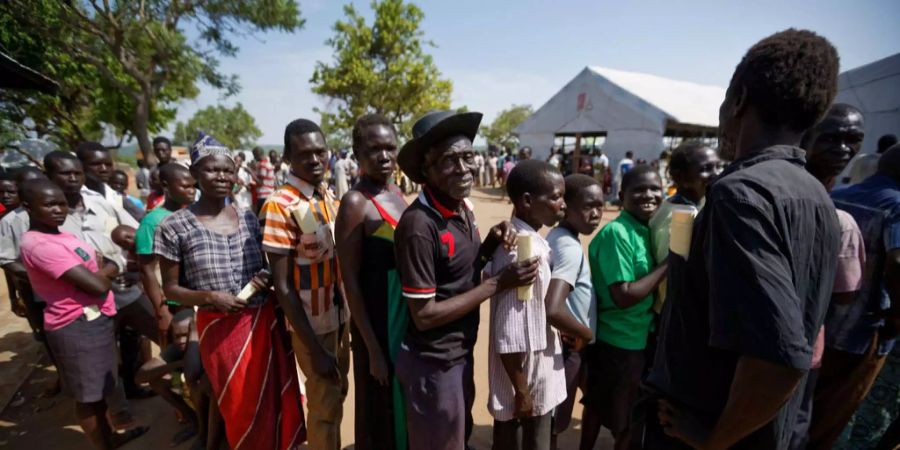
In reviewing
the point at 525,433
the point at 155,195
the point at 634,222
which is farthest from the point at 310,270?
the point at 155,195

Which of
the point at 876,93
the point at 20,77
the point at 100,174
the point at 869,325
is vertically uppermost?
the point at 876,93

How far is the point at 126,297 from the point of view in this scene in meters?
3.21

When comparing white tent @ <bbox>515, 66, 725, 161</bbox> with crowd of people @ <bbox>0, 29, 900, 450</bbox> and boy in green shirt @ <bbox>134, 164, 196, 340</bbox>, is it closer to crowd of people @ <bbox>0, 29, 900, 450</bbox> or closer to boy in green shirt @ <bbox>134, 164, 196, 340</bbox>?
crowd of people @ <bbox>0, 29, 900, 450</bbox>

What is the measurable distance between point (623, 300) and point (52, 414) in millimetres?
4668

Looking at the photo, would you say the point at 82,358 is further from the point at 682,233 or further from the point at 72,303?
the point at 682,233

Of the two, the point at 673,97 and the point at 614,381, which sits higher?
the point at 673,97

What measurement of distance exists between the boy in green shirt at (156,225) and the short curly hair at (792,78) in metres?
3.15

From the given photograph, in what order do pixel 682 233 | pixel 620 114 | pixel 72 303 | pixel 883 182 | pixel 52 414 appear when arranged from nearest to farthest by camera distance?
pixel 682 233
pixel 883 182
pixel 72 303
pixel 52 414
pixel 620 114

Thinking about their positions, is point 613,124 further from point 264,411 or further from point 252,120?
point 252,120

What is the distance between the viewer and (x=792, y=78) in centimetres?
106

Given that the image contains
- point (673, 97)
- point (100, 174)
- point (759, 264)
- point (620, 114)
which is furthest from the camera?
point (673, 97)

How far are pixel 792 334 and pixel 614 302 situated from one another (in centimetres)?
124

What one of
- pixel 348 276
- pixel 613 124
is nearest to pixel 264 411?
pixel 348 276

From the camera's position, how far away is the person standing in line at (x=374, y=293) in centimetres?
212
